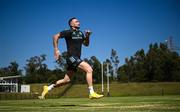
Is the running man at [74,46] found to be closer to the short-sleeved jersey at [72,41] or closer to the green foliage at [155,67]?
the short-sleeved jersey at [72,41]

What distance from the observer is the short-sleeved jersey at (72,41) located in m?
10.6

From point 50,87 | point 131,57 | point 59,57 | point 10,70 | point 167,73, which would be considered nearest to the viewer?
point 59,57

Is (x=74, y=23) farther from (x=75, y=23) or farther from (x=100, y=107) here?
(x=100, y=107)

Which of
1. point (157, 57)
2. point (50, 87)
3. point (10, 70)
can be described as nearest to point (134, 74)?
point (157, 57)

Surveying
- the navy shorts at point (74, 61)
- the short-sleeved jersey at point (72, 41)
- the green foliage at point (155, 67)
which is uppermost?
the green foliage at point (155, 67)

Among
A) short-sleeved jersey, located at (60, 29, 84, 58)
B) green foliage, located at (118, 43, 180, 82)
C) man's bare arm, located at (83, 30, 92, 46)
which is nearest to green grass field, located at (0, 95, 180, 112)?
short-sleeved jersey, located at (60, 29, 84, 58)

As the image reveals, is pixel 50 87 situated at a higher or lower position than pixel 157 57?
lower

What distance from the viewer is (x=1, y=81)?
102 meters

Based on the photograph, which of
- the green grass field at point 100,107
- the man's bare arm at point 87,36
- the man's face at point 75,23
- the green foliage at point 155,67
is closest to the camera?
the green grass field at point 100,107

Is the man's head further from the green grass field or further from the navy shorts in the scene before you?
the green grass field

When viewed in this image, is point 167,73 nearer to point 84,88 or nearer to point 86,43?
point 84,88

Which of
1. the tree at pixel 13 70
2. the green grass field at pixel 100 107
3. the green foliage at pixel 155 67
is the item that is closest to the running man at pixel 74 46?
the green grass field at pixel 100 107

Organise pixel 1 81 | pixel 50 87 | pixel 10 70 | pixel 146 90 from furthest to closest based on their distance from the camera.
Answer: pixel 10 70, pixel 1 81, pixel 146 90, pixel 50 87

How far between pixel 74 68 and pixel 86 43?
0.80 metres
